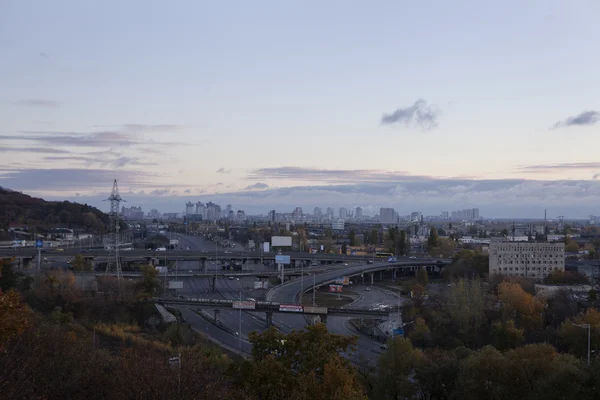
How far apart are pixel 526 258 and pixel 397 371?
22050 millimetres

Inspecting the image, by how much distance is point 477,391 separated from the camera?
34.1 ft

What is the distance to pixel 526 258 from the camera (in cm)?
3183

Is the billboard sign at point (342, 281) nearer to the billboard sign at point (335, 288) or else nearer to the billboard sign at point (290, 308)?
the billboard sign at point (335, 288)

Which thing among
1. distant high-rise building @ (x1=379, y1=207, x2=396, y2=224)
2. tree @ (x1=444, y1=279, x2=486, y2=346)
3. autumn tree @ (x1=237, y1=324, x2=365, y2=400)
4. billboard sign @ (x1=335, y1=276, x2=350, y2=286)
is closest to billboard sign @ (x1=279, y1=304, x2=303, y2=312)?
tree @ (x1=444, y1=279, x2=486, y2=346)

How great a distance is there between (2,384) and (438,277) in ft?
115

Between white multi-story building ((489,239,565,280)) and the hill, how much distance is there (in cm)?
3934

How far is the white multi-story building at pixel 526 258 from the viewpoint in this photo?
103 feet

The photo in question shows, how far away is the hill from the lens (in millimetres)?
55478

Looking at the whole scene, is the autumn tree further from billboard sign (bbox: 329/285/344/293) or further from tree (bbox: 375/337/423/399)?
billboard sign (bbox: 329/285/344/293)

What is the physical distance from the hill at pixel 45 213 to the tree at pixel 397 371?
4752cm

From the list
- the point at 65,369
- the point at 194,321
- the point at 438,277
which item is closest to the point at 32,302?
the point at 194,321

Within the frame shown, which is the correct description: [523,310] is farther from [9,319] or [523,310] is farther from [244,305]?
[9,319]

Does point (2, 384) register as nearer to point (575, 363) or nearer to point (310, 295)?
point (575, 363)

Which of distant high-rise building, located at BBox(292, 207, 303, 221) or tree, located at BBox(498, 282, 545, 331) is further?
distant high-rise building, located at BBox(292, 207, 303, 221)
